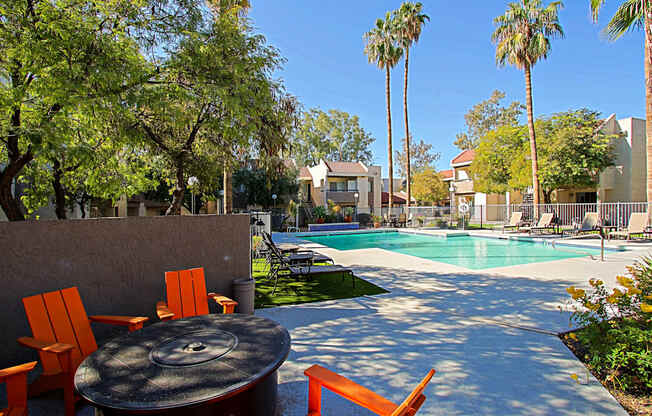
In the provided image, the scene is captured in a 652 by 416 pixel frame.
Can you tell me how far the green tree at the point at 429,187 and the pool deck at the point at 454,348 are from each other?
28.9 m

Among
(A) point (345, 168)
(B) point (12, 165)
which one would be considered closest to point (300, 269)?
(B) point (12, 165)

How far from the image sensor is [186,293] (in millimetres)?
4344

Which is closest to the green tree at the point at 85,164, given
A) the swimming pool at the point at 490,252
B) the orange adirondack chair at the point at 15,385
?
the orange adirondack chair at the point at 15,385

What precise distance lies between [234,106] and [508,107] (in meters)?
49.2

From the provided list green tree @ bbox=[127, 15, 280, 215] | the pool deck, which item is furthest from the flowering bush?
green tree @ bbox=[127, 15, 280, 215]

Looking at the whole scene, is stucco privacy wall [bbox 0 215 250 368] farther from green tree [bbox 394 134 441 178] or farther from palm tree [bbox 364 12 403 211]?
green tree [bbox 394 134 441 178]

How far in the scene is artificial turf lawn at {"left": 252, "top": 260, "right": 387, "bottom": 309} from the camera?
6410 millimetres

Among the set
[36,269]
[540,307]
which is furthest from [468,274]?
[36,269]

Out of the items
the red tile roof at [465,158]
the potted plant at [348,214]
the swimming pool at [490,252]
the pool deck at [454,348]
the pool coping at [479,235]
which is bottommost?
the swimming pool at [490,252]

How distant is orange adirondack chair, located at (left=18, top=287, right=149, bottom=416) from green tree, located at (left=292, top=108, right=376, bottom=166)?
41.3 meters

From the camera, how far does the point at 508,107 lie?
147 feet

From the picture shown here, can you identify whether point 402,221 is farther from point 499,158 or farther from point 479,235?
point 499,158

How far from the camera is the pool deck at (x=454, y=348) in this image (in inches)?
116

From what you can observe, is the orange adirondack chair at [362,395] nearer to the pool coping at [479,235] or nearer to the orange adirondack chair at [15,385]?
the orange adirondack chair at [15,385]
